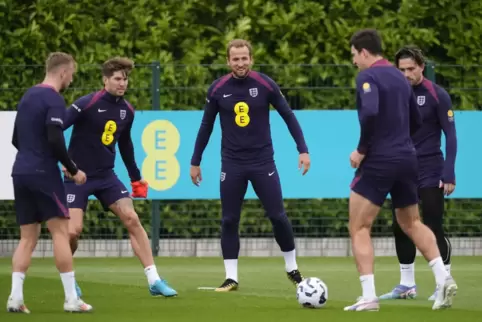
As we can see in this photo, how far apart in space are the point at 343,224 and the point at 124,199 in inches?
271

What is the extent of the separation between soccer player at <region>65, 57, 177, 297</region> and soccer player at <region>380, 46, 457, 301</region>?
2.18 meters

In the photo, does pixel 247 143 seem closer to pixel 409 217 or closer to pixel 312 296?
pixel 312 296

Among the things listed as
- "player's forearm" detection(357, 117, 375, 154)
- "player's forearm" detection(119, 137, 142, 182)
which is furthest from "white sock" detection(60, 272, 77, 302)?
"player's forearm" detection(357, 117, 375, 154)

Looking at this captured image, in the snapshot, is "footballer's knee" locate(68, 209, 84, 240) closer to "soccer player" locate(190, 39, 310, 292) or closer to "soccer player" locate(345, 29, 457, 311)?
"soccer player" locate(190, 39, 310, 292)

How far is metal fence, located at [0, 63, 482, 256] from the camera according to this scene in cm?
Answer: 1916

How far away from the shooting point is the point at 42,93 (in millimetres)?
11359

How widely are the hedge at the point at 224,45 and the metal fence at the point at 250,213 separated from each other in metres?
0.01

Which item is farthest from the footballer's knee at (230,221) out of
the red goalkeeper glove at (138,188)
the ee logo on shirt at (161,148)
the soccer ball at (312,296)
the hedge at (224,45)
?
the hedge at (224,45)

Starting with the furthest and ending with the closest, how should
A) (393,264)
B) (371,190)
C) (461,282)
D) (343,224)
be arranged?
(343,224)
(393,264)
(461,282)
(371,190)

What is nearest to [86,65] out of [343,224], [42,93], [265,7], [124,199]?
[265,7]

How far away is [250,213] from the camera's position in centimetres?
1922

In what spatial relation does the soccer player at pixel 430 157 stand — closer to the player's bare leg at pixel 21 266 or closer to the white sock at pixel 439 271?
the white sock at pixel 439 271

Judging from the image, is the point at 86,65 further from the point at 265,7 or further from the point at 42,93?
the point at 42,93

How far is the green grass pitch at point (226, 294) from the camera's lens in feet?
36.3
